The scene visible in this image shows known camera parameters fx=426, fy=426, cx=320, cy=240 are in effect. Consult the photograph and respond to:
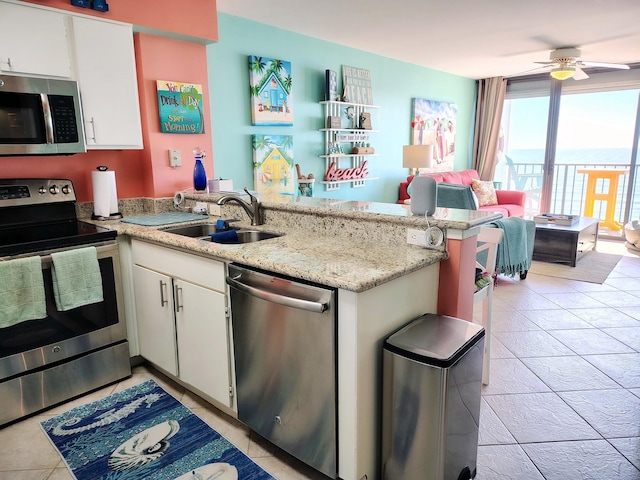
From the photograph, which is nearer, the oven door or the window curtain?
the oven door

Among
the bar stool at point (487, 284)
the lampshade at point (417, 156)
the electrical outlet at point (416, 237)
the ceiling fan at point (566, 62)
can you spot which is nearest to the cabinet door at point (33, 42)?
the electrical outlet at point (416, 237)

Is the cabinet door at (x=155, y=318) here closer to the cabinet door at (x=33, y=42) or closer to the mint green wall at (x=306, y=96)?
the cabinet door at (x=33, y=42)

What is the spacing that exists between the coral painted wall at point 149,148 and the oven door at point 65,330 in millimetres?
705

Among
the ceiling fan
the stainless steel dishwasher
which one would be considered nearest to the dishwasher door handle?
the stainless steel dishwasher

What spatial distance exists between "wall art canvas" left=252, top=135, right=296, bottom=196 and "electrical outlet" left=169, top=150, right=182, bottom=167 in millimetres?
1060

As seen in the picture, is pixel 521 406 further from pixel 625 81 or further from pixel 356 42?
pixel 625 81

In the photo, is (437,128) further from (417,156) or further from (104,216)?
(104,216)

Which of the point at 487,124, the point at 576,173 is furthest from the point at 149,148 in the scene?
the point at 576,173

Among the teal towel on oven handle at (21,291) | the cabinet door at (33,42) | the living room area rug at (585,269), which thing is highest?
the cabinet door at (33,42)

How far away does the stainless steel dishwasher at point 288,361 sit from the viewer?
1507mm

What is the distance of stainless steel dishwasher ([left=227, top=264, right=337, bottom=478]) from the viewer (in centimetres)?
151

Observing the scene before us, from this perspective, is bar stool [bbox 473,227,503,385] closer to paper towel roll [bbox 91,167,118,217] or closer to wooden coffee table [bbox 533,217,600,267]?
wooden coffee table [bbox 533,217,600,267]

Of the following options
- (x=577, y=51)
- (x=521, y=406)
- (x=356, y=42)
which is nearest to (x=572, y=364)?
(x=521, y=406)

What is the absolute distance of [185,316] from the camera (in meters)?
2.14
